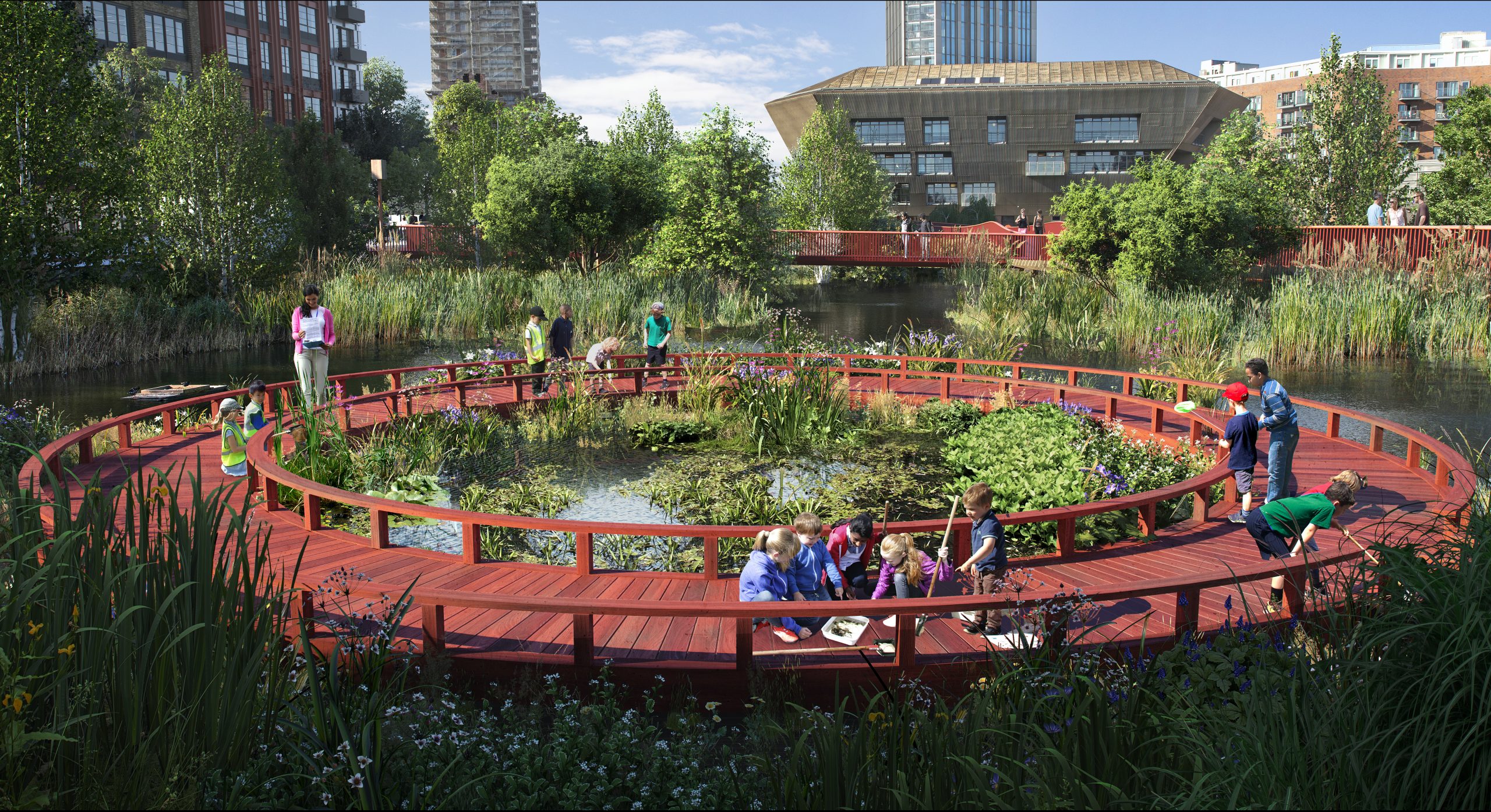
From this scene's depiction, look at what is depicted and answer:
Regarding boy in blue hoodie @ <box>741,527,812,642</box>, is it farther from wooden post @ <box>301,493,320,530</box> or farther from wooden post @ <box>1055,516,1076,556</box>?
wooden post @ <box>301,493,320,530</box>

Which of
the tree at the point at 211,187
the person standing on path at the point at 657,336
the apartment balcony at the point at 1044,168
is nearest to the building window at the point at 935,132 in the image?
the apartment balcony at the point at 1044,168

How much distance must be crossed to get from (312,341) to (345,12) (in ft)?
236

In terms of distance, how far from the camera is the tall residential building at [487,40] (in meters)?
179

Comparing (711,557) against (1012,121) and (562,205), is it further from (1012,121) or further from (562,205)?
(1012,121)

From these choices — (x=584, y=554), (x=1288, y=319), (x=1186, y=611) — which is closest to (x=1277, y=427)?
(x=1186, y=611)

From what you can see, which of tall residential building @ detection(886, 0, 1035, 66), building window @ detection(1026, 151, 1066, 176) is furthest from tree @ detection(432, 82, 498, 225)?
tall residential building @ detection(886, 0, 1035, 66)

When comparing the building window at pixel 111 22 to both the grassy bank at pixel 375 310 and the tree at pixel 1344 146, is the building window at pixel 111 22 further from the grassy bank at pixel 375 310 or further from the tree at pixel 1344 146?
the tree at pixel 1344 146

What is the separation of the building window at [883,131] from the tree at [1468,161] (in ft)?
148

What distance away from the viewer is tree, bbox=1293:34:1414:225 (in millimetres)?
34281

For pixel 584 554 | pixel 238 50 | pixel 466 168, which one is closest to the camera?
pixel 584 554

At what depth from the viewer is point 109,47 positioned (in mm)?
51344

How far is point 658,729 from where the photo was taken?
5410 mm

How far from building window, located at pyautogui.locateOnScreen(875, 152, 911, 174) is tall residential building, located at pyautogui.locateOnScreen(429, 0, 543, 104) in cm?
11439

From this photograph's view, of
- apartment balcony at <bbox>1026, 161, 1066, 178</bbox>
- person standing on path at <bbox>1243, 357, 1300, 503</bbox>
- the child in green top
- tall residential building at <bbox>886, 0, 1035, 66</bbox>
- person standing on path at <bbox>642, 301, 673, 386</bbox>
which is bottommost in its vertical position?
the child in green top
